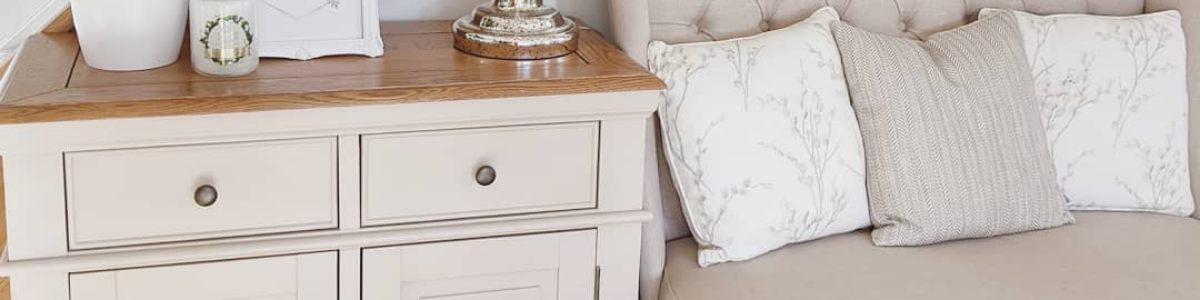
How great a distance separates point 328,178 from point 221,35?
0.21 m

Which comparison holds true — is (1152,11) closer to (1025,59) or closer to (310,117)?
→ (1025,59)

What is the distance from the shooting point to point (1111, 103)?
79.8 inches

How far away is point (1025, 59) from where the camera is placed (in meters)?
1.97

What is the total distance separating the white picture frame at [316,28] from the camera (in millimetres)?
1634

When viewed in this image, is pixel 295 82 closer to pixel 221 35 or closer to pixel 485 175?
pixel 221 35

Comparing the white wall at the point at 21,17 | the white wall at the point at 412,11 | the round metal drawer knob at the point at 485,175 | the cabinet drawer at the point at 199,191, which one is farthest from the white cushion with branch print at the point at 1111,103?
the white wall at the point at 21,17

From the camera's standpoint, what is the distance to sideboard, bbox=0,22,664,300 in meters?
1.42

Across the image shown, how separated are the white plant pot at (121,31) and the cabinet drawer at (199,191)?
0.49ft

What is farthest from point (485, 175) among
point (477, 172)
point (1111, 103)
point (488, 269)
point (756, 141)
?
point (1111, 103)

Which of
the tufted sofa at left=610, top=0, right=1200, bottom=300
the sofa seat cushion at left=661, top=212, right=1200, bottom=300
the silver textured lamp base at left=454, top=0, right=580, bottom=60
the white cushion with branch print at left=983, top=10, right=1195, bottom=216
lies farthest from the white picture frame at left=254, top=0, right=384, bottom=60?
the white cushion with branch print at left=983, top=10, right=1195, bottom=216

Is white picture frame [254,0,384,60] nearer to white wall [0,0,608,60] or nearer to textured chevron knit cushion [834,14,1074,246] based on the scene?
white wall [0,0,608,60]

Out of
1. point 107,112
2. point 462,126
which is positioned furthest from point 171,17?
point 462,126

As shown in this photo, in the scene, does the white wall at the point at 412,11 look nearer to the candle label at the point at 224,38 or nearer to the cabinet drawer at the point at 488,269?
the candle label at the point at 224,38

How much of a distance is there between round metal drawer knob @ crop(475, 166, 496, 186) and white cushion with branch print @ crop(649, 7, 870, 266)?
30 cm
